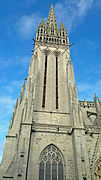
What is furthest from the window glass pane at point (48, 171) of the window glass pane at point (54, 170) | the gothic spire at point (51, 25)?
the gothic spire at point (51, 25)

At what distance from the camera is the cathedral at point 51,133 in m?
11.8

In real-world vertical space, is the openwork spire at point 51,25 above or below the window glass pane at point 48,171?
above

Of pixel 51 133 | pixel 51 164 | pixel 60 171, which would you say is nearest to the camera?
pixel 60 171

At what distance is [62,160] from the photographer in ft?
42.1

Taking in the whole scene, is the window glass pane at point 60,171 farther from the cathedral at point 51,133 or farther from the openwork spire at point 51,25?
the openwork spire at point 51,25

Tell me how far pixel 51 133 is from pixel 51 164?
255cm

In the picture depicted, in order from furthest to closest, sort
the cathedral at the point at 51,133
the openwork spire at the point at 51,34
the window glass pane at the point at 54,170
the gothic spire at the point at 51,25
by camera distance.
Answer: the gothic spire at the point at 51,25
the openwork spire at the point at 51,34
the window glass pane at the point at 54,170
the cathedral at the point at 51,133

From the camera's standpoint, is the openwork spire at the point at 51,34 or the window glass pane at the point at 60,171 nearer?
the window glass pane at the point at 60,171

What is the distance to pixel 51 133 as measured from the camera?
1418cm

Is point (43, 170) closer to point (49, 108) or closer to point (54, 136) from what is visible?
point (54, 136)

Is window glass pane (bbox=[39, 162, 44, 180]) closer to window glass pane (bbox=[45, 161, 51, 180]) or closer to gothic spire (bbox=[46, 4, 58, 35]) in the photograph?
window glass pane (bbox=[45, 161, 51, 180])

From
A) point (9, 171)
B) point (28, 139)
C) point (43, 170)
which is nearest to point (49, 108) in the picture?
point (28, 139)

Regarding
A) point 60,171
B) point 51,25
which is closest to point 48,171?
point 60,171

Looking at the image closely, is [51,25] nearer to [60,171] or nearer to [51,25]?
[51,25]
